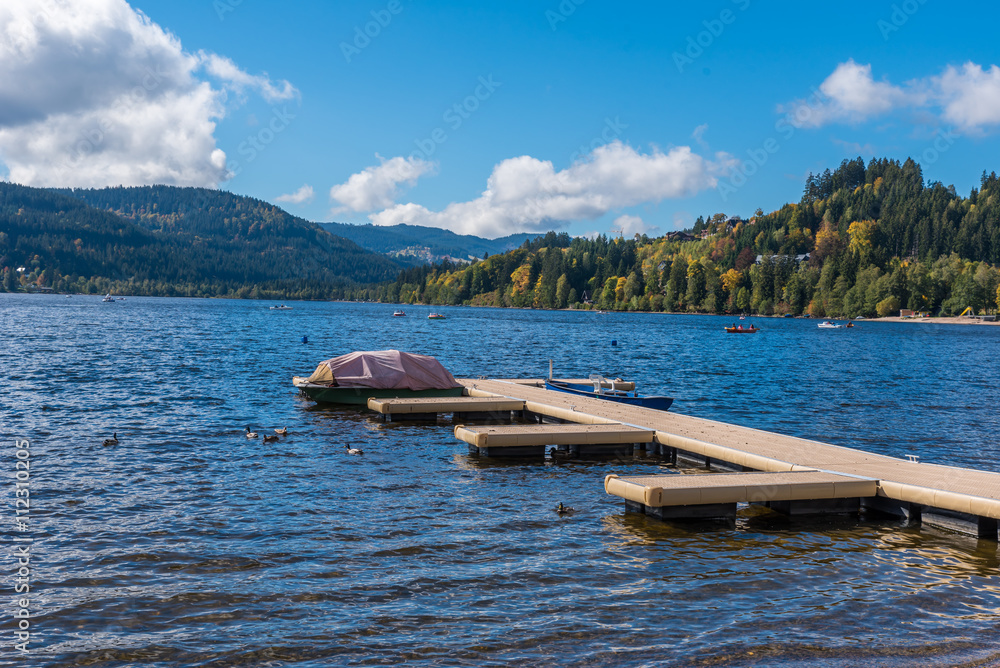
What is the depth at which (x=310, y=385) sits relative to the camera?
34906 mm

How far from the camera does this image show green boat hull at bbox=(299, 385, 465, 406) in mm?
34125

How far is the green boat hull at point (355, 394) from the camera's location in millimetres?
34125

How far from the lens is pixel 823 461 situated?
20000mm

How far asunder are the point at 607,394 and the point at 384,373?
10.3 m

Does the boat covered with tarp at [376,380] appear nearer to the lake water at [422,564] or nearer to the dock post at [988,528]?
the lake water at [422,564]

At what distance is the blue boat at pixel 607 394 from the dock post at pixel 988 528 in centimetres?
1600

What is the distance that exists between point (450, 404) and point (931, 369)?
172 feet

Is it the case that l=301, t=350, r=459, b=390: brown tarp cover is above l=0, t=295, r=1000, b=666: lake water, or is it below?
above

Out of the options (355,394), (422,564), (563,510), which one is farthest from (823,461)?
(355,394)

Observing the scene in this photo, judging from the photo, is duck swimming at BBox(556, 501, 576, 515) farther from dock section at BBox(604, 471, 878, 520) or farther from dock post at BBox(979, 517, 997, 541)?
dock post at BBox(979, 517, 997, 541)
